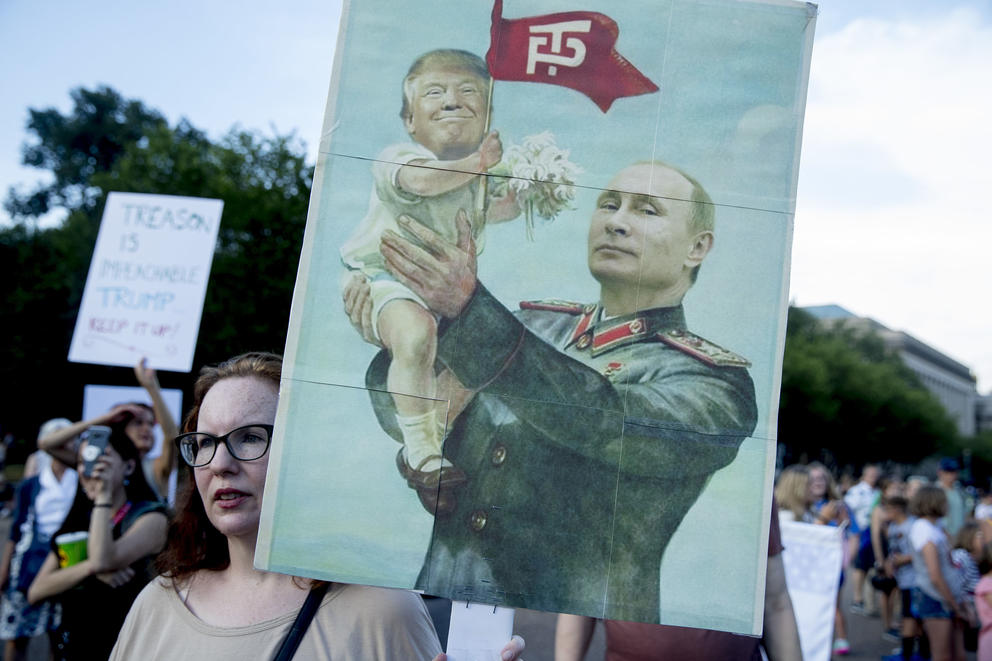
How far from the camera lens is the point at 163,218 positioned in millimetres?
5016

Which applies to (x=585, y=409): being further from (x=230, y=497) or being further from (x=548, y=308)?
(x=230, y=497)

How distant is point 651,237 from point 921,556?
6512 mm

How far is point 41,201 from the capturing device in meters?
45.1

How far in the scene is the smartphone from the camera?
11.3 ft

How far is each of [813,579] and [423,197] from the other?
5059 millimetres

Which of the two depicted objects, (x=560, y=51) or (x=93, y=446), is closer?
(x=560, y=51)

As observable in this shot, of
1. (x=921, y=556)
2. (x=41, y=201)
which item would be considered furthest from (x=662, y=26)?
(x=41, y=201)

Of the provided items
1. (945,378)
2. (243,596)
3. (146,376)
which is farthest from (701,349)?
(945,378)

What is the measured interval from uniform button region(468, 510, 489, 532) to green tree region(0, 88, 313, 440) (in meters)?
12.0

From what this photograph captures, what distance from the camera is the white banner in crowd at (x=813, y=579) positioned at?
5527 millimetres

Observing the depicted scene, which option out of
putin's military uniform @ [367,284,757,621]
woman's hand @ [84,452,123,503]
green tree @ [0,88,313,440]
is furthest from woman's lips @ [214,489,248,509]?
green tree @ [0,88,313,440]

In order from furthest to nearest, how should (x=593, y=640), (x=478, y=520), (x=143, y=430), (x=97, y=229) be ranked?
(x=97, y=229), (x=593, y=640), (x=143, y=430), (x=478, y=520)

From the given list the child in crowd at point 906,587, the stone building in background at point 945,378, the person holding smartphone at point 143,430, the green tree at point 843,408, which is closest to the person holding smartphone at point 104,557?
the person holding smartphone at point 143,430

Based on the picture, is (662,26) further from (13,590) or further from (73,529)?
(13,590)
